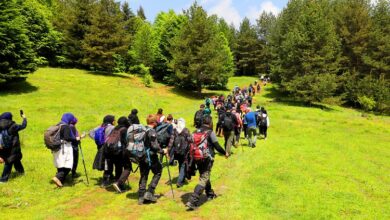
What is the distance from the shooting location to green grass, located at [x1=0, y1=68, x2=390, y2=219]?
1000 centimetres

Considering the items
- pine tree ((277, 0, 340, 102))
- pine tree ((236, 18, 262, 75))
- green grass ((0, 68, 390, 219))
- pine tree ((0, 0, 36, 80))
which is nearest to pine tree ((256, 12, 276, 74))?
pine tree ((236, 18, 262, 75))

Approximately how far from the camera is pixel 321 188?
1287cm

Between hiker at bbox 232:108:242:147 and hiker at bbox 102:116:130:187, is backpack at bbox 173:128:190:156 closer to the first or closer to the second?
hiker at bbox 102:116:130:187

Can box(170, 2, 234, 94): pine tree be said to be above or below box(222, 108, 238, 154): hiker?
above

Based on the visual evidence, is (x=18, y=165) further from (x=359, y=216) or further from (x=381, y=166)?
(x=381, y=166)

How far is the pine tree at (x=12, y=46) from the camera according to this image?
105ft

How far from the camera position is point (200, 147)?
384 inches

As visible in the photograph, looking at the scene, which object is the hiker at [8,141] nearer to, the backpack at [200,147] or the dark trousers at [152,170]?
the dark trousers at [152,170]

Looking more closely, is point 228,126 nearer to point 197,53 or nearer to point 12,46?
point 12,46

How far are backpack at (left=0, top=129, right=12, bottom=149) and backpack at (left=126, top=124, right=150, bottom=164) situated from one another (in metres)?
4.31

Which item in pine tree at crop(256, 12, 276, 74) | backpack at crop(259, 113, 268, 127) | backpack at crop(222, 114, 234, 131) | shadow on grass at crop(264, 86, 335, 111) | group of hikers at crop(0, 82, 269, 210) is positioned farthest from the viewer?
pine tree at crop(256, 12, 276, 74)

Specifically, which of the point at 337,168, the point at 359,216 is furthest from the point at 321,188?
the point at 337,168

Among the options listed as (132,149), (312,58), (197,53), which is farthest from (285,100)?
(132,149)

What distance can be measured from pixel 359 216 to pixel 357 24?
50.2m
